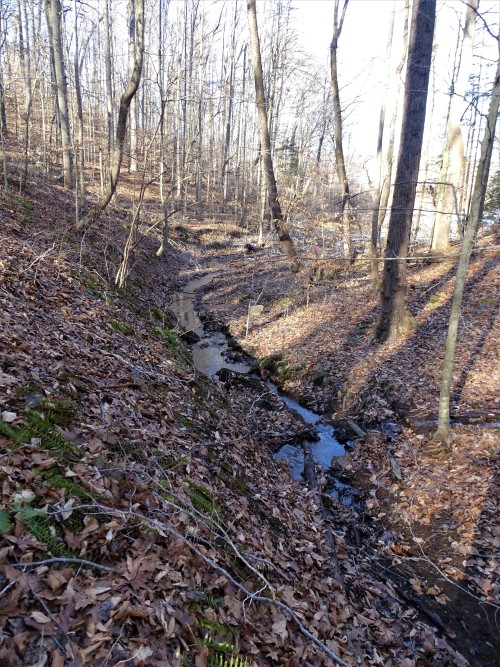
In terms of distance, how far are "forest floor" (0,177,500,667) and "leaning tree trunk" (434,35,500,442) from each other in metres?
0.58

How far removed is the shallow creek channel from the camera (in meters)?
6.71

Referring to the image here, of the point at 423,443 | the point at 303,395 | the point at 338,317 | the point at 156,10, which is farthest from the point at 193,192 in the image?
the point at 423,443

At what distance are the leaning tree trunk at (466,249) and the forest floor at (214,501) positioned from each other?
0.58m

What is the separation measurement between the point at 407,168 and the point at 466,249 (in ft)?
15.1

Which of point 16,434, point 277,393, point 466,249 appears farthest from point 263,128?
point 16,434

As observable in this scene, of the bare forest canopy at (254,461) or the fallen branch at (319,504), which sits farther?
the fallen branch at (319,504)

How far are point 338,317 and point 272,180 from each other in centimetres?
580

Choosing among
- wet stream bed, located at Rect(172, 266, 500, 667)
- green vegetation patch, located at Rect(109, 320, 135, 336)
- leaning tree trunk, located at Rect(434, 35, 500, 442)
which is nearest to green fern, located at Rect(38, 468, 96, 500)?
wet stream bed, located at Rect(172, 266, 500, 667)

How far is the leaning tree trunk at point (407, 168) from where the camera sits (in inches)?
327

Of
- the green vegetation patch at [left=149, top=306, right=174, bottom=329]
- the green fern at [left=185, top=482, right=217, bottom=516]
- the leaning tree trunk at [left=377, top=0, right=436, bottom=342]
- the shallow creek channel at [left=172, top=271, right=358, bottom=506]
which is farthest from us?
the green vegetation patch at [left=149, top=306, right=174, bottom=329]

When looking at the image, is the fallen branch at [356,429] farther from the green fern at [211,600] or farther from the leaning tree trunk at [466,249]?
the green fern at [211,600]

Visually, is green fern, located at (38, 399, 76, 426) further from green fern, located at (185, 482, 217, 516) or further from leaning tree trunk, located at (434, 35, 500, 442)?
leaning tree trunk, located at (434, 35, 500, 442)

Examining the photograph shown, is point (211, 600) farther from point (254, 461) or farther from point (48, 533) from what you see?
point (254, 461)

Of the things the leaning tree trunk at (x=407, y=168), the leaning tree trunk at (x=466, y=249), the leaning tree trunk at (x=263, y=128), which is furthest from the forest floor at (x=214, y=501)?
the leaning tree trunk at (x=263, y=128)
